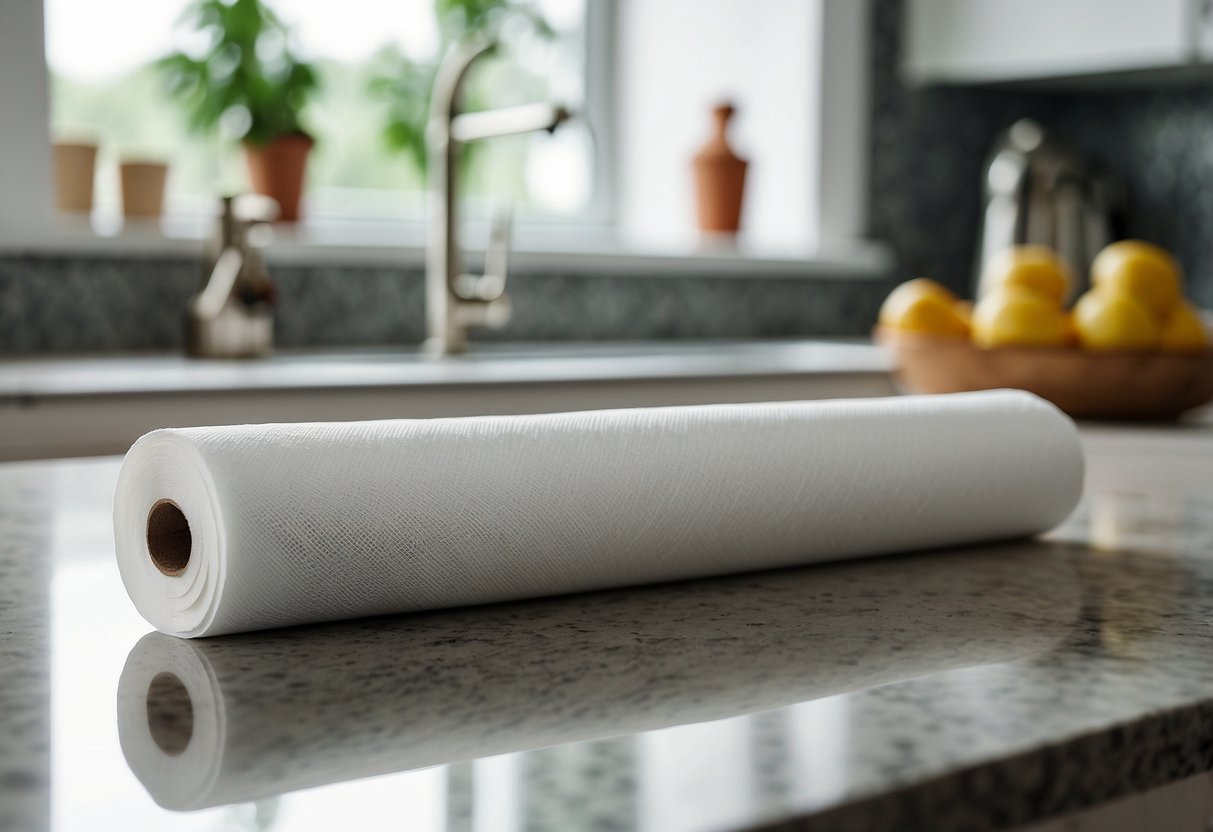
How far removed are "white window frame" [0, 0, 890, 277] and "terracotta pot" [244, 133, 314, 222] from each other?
7cm

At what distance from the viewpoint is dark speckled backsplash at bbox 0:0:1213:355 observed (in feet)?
7.29

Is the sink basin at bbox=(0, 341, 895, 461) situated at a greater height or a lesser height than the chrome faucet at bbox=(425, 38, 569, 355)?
lesser

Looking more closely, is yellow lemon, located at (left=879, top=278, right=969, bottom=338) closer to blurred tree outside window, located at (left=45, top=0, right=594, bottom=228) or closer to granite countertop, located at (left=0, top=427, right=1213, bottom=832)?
granite countertop, located at (left=0, top=427, right=1213, bottom=832)

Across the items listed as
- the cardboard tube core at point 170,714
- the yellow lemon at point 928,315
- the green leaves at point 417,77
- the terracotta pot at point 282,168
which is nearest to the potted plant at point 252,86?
the terracotta pot at point 282,168

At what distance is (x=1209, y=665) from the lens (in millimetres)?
464

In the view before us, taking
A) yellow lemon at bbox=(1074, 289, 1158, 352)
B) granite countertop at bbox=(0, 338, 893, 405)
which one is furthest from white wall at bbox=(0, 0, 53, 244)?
yellow lemon at bbox=(1074, 289, 1158, 352)

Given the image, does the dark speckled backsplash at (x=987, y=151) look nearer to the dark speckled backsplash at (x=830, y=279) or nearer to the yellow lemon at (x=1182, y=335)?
the dark speckled backsplash at (x=830, y=279)

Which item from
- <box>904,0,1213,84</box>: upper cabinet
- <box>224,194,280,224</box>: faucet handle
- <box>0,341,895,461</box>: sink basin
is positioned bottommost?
<box>0,341,895,461</box>: sink basin

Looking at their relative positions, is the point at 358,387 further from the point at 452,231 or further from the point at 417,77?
the point at 417,77

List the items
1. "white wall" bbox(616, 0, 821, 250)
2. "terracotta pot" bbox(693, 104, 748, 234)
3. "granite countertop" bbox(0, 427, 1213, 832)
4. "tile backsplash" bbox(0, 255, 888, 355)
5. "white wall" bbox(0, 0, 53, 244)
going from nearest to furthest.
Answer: "granite countertop" bbox(0, 427, 1213, 832)
"white wall" bbox(0, 0, 53, 244)
"tile backsplash" bbox(0, 255, 888, 355)
"terracotta pot" bbox(693, 104, 748, 234)
"white wall" bbox(616, 0, 821, 250)

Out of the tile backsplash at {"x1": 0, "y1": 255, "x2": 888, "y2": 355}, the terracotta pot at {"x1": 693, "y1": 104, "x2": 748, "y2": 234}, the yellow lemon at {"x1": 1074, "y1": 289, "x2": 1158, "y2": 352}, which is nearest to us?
the yellow lemon at {"x1": 1074, "y1": 289, "x2": 1158, "y2": 352}

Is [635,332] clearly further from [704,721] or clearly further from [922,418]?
[704,721]

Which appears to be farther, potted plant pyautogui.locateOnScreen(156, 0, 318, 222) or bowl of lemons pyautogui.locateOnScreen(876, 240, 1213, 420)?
potted plant pyautogui.locateOnScreen(156, 0, 318, 222)

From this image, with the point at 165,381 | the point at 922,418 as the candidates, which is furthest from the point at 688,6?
the point at 922,418
